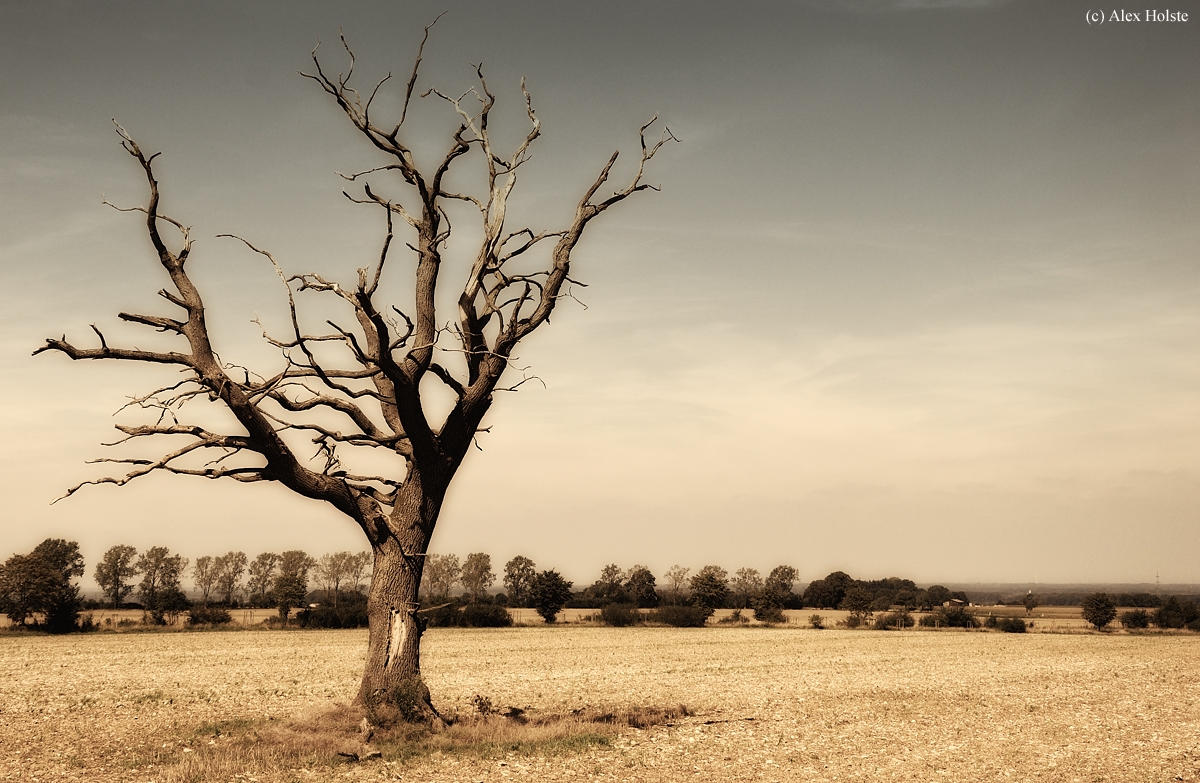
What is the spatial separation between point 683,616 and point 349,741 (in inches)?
2219

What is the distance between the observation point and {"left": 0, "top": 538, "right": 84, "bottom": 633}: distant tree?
51094 millimetres

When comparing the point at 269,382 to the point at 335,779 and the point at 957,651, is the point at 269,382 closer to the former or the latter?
the point at 335,779

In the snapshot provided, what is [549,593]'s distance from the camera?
6931 centimetres

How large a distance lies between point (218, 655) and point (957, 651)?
Answer: 35.8 metres

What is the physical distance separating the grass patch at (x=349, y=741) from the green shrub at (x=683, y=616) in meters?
52.6

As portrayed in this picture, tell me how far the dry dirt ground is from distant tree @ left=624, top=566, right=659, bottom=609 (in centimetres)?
6441

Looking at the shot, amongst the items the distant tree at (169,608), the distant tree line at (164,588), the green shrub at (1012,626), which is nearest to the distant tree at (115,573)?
the distant tree line at (164,588)

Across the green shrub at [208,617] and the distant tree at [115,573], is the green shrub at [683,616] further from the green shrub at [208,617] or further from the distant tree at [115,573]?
the distant tree at [115,573]

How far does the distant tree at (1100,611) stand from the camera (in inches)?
2653

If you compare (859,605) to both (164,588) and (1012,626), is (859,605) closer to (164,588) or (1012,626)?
(1012,626)

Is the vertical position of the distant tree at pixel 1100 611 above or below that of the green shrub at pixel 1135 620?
above

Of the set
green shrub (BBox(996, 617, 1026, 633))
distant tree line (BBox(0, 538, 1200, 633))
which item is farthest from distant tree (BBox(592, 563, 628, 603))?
green shrub (BBox(996, 617, 1026, 633))

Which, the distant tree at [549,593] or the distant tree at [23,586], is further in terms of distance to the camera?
the distant tree at [549,593]

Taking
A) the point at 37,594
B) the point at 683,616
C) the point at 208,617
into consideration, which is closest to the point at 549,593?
the point at 683,616
